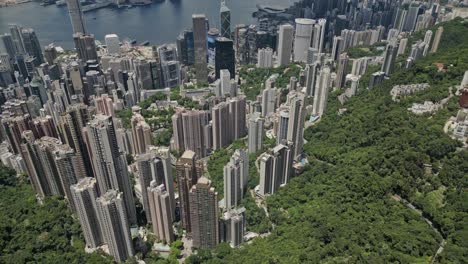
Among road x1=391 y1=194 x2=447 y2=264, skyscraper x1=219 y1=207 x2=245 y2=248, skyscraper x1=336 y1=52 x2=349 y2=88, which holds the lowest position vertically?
skyscraper x1=219 y1=207 x2=245 y2=248

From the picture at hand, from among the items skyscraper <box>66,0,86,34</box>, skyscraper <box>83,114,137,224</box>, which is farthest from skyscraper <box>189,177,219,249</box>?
skyscraper <box>66,0,86,34</box>

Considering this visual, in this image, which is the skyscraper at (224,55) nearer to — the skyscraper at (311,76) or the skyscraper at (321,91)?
the skyscraper at (311,76)

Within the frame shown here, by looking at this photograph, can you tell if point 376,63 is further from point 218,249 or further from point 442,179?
point 218,249

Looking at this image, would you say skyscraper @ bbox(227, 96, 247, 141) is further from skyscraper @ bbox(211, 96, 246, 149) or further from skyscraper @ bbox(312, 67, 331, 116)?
skyscraper @ bbox(312, 67, 331, 116)

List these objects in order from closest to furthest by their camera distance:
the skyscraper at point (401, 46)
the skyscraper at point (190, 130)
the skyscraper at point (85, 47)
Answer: the skyscraper at point (190, 130) < the skyscraper at point (85, 47) < the skyscraper at point (401, 46)

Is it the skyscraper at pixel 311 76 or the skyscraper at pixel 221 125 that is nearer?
the skyscraper at pixel 221 125

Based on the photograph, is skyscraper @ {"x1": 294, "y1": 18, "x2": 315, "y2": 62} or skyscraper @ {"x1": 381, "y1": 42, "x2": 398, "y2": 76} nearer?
skyscraper @ {"x1": 381, "y1": 42, "x2": 398, "y2": 76}

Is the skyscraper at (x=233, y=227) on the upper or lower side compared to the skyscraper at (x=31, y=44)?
lower

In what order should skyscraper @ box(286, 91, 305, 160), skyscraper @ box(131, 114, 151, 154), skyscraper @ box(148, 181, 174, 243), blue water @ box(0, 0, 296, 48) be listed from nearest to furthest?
skyscraper @ box(148, 181, 174, 243)
skyscraper @ box(286, 91, 305, 160)
skyscraper @ box(131, 114, 151, 154)
blue water @ box(0, 0, 296, 48)

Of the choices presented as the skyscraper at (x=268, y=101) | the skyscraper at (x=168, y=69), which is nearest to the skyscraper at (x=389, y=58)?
the skyscraper at (x=268, y=101)
